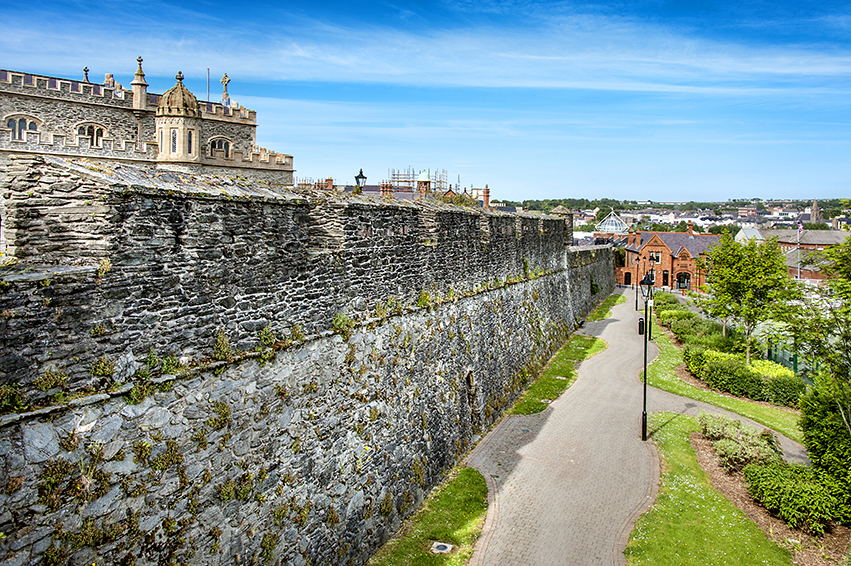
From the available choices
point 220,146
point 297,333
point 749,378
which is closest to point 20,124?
point 220,146

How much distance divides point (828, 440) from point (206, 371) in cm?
1300

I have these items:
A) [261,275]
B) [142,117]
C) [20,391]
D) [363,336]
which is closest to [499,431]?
[363,336]

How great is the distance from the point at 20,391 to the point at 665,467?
44.8 feet

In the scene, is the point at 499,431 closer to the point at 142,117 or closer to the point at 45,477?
the point at 45,477

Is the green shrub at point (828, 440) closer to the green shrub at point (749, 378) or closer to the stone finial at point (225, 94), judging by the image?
the green shrub at point (749, 378)

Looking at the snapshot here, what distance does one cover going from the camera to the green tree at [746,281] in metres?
22.9

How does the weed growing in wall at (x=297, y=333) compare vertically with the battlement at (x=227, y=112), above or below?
below

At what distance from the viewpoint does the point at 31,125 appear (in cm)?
2789

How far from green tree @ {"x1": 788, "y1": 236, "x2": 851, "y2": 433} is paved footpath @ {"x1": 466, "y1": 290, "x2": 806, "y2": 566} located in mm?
3905

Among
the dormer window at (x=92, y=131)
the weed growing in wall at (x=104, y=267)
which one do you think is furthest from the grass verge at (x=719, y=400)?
the dormer window at (x=92, y=131)

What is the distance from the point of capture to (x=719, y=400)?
19.6m

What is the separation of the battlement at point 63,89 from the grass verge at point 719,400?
31.2 metres

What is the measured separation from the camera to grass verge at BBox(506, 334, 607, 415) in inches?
702

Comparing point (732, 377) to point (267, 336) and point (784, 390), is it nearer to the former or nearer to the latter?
point (784, 390)
